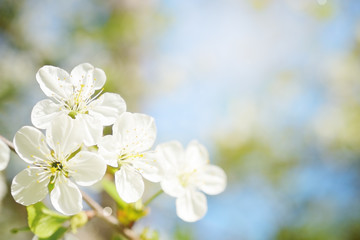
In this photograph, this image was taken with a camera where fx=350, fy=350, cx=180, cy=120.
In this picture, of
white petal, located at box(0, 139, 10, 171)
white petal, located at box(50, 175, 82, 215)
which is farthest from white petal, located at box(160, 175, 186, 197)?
white petal, located at box(0, 139, 10, 171)

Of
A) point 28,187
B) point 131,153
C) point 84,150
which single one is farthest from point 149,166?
point 28,187

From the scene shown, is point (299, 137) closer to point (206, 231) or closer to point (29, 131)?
point (206, 231)

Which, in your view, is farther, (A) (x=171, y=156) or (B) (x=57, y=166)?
(A) (x=171, y=156)

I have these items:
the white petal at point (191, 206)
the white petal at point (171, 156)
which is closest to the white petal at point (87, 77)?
the white petal at point (171, 156)

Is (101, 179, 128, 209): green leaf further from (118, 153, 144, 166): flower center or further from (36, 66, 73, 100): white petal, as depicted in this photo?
(36, 66, 73, 100): white petal

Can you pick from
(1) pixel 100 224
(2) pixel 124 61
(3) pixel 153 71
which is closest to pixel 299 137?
(3) pixel 153 71

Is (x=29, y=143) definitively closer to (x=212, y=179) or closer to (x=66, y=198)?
(x=66, y=198)
